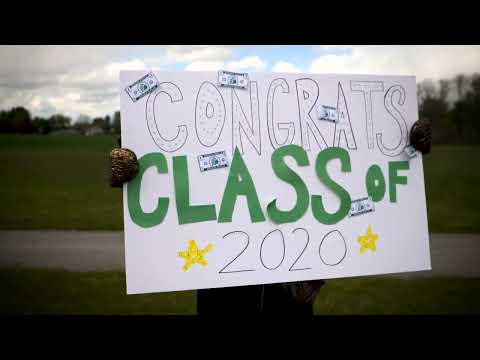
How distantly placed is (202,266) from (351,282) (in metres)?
3.07

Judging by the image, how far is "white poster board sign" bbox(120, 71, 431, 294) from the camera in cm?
180

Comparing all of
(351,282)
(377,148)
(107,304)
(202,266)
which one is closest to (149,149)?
Result: (202,266)

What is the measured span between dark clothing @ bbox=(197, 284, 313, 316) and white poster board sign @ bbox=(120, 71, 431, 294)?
31 centimetres

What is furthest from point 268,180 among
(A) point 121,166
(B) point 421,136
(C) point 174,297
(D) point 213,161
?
(C) point 174,297

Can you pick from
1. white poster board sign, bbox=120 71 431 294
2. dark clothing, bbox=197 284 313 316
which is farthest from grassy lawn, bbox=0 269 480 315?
white poster board sign, bbox=120 71 431 294

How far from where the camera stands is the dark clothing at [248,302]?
216cm

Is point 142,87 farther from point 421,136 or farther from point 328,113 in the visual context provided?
point 421,136

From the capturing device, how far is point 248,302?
2.18m

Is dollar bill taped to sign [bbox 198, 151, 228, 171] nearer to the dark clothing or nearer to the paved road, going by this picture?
the dark clothing

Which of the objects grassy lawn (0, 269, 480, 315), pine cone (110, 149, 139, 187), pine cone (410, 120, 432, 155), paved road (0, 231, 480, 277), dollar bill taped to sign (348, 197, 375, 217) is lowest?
grassy lawn (0, 269, 480, 315)

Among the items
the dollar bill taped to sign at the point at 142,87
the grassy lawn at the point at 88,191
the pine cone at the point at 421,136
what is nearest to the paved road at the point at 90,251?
the grassy lawn at the point at 88,191

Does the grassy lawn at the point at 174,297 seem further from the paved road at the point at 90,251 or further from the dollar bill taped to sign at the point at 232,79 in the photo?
the dollar bill taped to sign at the point at 232,79

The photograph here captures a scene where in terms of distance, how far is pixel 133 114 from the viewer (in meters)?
1.79

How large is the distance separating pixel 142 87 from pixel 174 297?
9.15 ft
